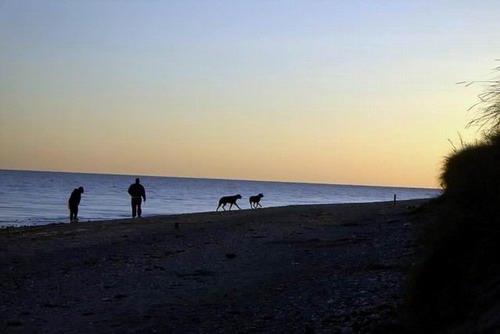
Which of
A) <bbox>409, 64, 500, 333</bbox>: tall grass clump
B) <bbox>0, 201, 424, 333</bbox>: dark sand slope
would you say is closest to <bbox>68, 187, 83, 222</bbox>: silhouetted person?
<bbox>0, 201, 424, 333</bbox>: dark sand slope

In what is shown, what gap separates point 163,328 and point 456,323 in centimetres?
381

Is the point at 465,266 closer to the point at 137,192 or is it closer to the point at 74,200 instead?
the point at 137,192

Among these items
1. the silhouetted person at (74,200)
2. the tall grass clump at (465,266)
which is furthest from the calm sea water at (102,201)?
the tall grass clump at (465,266)

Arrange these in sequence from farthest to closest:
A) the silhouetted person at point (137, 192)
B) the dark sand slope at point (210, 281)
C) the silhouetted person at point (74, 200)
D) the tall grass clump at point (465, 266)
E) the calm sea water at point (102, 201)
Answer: the calm sea water at point (102, 201), the silhouetted person at point (74, 200), the silhouetted person at point (137, 192), the dark sand slope at point (210, 281), the tall grass clump at point (465, 266)

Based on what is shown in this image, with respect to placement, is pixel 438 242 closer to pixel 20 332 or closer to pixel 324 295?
pixel 324 295

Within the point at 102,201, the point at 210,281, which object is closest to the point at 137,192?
the point at 210,281

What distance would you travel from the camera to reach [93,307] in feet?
28.4

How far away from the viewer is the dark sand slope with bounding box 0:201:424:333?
750 cm

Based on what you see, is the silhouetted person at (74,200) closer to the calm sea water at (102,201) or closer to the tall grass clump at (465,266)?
the calm sea water at (102,201)

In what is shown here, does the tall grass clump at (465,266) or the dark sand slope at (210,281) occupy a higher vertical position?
the tall grass clump at (465,266)

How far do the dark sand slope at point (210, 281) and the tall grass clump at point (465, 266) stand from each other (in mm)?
987

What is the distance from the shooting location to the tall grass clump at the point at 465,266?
4919 mm

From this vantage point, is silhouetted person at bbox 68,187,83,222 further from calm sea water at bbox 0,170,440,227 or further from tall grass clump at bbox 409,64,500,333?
tall grass clump at bbox 409,64,500,333

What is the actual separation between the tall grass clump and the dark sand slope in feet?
3.24
